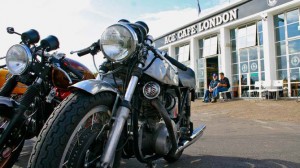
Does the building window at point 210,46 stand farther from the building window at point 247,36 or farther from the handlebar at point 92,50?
the handlebar at point 92,50

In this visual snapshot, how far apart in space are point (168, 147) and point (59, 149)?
1.50 meters

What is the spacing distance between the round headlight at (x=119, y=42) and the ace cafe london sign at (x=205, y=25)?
65.5ft

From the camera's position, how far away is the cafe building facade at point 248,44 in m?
17.6

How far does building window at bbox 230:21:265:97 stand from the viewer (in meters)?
19.6

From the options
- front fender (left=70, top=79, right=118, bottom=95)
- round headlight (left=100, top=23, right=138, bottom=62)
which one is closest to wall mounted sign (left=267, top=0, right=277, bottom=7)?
round headlight (left=100, top=23, right=138, bottom=62)

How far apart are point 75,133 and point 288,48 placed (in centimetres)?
1825

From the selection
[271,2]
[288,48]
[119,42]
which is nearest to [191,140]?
[119,42]

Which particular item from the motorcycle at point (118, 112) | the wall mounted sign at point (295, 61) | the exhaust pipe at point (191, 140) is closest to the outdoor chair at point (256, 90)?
the wall mounted sign at point (295, 61)

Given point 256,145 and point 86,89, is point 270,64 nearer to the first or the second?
point 256,145

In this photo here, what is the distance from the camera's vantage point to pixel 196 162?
4.06 m

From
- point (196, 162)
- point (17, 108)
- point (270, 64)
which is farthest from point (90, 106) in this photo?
point (270, 64)

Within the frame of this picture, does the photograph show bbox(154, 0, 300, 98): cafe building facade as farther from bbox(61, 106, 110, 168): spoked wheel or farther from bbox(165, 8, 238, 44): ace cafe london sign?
bbox(61, 106, 110, 168): spoked wheel

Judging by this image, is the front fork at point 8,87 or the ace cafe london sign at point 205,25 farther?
the ace cafe london sign at point 205,25

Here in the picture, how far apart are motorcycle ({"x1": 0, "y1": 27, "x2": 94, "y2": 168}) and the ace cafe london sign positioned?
1933cm
